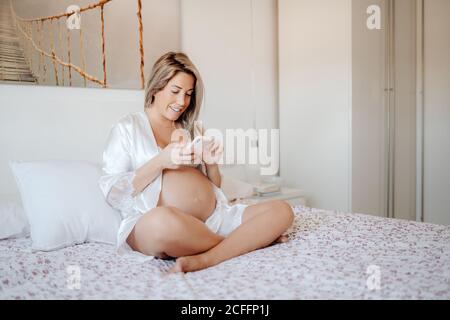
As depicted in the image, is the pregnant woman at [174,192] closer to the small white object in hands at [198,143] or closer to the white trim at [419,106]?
the small white object in hands at [198,143]

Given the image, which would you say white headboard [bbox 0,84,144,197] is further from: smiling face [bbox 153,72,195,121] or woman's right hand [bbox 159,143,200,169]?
woman's right hand [bbox 159,143,200,169]

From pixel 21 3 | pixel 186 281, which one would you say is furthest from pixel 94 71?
pixel 186 281

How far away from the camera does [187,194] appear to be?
1523 millimetres

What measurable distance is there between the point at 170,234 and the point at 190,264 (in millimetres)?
122

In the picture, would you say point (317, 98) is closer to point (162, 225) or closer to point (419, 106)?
point (419, 106)

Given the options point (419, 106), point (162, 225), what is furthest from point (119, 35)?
point (419, 106)

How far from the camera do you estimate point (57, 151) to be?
2018 mm

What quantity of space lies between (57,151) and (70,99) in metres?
0.27

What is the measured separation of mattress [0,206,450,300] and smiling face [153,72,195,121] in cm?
59

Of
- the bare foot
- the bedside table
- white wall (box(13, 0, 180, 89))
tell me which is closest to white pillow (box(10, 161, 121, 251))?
the bare foot

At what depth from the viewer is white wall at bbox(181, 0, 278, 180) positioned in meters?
2.69

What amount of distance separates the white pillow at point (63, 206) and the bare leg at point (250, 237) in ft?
1.60

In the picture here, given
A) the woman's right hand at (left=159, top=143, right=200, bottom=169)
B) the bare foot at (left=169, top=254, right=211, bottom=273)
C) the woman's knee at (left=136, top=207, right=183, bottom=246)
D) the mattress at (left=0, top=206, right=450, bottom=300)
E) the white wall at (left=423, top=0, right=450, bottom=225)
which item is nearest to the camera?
the mattress at (left=0, top=206, right=450, bottom=300)
